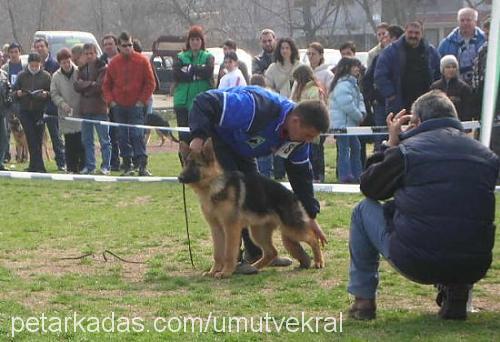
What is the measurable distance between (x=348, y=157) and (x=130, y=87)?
135 inches

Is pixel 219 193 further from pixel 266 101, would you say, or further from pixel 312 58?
pixel 312 58

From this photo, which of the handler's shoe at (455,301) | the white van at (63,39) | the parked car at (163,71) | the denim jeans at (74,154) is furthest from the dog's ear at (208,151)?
the parked car at (163,71)

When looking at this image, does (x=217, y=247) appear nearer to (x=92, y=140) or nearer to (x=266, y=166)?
(x=266, y=166)

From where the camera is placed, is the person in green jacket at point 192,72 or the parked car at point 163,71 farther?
the parked car at point 163,71

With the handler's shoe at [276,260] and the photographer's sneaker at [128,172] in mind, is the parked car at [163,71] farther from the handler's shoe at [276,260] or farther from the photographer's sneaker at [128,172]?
the handler's shoe at [276,260]

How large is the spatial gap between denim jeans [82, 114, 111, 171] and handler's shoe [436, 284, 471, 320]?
9.99 meters

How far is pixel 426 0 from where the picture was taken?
158 feet

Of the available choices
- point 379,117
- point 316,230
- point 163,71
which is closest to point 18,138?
point 379,117

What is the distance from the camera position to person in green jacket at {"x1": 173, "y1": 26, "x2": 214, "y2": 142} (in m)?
13.9

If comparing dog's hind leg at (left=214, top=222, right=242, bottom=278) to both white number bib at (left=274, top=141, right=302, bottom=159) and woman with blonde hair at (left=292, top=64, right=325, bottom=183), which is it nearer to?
white number bib at (left=274, top=141, right=302, bottom=159)

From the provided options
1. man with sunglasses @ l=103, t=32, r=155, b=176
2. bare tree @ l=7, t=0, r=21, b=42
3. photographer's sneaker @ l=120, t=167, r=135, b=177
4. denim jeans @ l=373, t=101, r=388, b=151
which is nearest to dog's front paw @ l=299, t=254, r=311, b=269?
denim jeans @ l=373, t=101, r=388, b=151

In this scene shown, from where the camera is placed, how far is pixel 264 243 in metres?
7.72

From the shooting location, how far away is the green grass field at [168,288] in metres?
5.59

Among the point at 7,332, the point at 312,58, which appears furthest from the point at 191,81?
the point at 7,332
